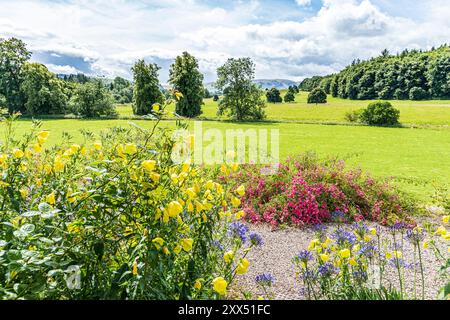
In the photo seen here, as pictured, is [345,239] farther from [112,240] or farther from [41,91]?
[41,91]

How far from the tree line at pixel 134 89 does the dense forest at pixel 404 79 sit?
31.7m

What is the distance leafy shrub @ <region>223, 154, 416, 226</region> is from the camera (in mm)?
6068

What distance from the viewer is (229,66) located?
29984 millimetres

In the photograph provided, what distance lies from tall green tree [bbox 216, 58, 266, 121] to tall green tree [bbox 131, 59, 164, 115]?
24.0 feet

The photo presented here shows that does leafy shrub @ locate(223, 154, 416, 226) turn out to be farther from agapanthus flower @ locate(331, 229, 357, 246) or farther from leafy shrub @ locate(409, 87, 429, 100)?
leafy shrub @ locate(409, 87, 429, 100)

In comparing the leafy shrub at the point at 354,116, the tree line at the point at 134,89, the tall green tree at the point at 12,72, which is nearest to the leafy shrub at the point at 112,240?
the tree line at the point at 134,89

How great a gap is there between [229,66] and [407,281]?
92.4 ft

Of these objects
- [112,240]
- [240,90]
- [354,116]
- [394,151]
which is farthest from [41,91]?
[112,240]

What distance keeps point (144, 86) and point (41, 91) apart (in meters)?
10.6

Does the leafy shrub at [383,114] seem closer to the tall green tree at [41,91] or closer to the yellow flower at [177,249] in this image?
the yellow flower at [177,249]

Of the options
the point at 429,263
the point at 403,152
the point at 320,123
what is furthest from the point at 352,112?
the point at 429,263

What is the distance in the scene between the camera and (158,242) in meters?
1.48

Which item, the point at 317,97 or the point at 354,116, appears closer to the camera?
the point at 354,116

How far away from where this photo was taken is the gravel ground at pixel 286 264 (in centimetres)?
361
